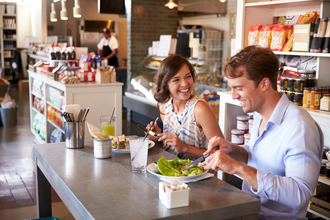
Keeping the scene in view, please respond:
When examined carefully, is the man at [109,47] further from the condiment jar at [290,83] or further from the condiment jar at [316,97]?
the condiment jar at [316,97]

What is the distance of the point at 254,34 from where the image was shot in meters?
3.31

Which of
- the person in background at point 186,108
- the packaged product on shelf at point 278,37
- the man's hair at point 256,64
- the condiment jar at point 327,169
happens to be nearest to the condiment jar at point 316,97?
the condiment jar at point 327,169

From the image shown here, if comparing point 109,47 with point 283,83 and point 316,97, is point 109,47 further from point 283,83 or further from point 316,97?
point 316,97

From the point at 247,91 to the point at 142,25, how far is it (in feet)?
19.0

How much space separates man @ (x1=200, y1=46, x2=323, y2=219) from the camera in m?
1.47

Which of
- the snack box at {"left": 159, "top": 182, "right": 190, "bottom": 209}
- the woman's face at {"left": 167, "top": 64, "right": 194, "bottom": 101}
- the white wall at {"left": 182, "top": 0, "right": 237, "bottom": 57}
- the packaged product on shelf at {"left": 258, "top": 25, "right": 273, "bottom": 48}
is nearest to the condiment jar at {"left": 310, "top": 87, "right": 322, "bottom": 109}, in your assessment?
the packaged product on shelf at {"left": 258, "top": 25, "right": 273, "bottom": 48}

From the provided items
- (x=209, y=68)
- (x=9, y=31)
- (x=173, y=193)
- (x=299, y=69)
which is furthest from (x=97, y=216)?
(x=9, y=31)

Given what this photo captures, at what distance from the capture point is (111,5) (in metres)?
7.14

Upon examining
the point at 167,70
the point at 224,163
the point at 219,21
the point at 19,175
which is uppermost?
the point at 219,21

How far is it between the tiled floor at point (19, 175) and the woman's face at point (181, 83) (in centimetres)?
159

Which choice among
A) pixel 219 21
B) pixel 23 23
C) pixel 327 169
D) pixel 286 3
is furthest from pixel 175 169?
pixel 23 23

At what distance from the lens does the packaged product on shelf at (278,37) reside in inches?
122

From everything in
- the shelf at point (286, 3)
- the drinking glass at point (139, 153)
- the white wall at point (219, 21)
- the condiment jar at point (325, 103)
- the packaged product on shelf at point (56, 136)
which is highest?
the white wall at point (219, 21)

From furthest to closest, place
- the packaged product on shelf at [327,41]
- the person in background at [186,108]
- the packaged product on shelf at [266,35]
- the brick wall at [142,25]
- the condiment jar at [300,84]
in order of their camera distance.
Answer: the brick wall at [142,25] → the packaged product on shelf at [266,35] → the condiment jar at [300,84] → the packaged product on shelf at [327,41] → the person in background at [186,108]
